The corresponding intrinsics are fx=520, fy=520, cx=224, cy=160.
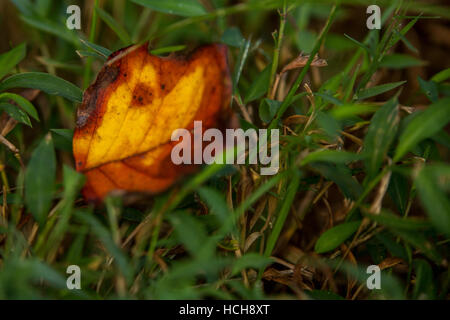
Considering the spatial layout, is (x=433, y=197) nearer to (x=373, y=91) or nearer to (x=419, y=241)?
(x=419, y=241)

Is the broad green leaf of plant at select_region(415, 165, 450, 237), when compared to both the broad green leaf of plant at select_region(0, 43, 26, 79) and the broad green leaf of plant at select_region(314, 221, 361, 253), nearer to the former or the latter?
the broad green leaf of plant at select_region(314, 221, 361, 253)

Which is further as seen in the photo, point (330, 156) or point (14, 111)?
point (14, 111)

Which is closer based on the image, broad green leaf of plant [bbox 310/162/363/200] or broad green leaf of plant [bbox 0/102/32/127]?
broad green leaf of plant [bbox 310/162/363/200]

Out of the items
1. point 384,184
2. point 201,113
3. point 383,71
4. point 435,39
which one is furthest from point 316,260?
point 435,39

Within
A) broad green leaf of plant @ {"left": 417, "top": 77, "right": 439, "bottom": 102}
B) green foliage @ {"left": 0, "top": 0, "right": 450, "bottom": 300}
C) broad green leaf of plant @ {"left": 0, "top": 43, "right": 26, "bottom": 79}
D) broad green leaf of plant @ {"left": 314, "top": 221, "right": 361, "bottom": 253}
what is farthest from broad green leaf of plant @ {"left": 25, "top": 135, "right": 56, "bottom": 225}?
broad green leaf of plant @ {"left": 417, "top": 77, "right": 439, "bottom": 102}

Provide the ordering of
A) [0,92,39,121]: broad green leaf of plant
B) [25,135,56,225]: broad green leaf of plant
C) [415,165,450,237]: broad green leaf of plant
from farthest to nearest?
[0,92,39,121]: broad green leaf of plant < [25,135,56,225]: broad green leaf of plant < [415,165,450,237]: broad green leaf of plant

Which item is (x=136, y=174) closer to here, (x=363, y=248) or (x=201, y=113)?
(x=201, y=113)

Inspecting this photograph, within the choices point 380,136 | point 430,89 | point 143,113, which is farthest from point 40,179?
point 430,89
